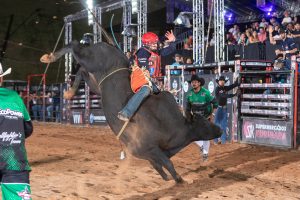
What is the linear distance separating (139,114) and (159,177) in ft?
7.35


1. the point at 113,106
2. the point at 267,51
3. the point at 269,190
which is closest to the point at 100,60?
the point at 113,106

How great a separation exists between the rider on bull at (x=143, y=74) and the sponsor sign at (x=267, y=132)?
17.8 feet

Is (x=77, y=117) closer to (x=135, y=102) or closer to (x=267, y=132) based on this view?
(x=267, y=132)

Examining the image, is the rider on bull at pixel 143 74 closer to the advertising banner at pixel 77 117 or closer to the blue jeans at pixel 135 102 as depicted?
the blue jeans at pixel 135 102

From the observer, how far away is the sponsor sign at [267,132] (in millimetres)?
10789

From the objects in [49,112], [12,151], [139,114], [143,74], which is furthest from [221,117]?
[49,112]

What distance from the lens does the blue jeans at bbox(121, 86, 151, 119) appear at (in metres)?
5.28

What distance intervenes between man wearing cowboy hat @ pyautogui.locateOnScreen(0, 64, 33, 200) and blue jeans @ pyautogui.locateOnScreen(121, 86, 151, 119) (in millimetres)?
1759

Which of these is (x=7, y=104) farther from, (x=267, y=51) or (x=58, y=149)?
(x=267, y=51)

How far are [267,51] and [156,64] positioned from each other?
7.82m

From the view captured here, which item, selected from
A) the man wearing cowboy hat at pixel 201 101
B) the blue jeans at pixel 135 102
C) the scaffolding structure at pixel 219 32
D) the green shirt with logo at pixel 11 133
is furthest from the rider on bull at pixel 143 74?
the scaffolding structure at pixel 219 32

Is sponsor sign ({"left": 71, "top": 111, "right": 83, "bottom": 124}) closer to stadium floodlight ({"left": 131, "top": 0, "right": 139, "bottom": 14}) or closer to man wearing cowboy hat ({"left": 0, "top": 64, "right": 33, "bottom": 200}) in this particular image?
stadium floodlight ({"left": 131, "top": 0, "right": 139, "bottom": 14})

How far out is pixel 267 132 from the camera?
11.3 metres

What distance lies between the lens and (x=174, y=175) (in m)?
5.37
